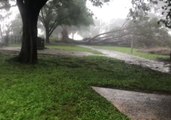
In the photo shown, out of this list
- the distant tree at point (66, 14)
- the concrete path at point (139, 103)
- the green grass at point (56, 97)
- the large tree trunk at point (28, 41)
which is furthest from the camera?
the distant tree at point (66, 14)

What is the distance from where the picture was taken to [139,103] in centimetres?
611

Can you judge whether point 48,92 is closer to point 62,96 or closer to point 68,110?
point 62,96

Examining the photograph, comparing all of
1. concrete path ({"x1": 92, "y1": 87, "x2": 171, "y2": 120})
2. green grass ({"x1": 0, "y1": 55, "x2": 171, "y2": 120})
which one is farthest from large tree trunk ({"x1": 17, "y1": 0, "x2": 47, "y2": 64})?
concrete path ({"x1": 92, "y1": 87, "x2": 171, "y2": 120})

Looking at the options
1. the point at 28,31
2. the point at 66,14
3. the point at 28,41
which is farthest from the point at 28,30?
the point at 66,14

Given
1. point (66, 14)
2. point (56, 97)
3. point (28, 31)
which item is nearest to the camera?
point (56, 97)

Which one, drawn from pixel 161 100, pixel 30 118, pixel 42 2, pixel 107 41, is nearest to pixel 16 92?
pixel 30 118

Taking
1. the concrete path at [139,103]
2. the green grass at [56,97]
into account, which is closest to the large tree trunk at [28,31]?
the green grass at [56,97]

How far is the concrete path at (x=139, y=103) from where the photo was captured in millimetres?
5238

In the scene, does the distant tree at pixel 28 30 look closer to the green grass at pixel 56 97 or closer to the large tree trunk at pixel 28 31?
the large tree trunk at pixel 28 31

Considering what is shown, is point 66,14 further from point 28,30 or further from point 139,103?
point 139,103

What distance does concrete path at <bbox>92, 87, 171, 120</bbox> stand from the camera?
206 inches

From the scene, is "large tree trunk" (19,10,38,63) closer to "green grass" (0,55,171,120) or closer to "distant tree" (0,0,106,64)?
"distant tree" (0,0,106,64)

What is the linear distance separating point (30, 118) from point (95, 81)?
3.85m

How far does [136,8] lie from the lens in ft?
49.4
